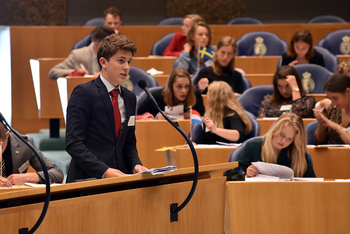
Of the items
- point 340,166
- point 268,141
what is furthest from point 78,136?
point 340,166

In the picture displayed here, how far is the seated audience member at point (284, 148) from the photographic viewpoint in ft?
9.27

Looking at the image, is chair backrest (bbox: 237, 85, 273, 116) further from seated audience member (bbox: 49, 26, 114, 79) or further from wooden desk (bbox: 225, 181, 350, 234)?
wooden desk (bbox: 225, 181, 350, 234)

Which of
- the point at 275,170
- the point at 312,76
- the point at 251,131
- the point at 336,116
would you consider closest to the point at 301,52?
the point at 312,76

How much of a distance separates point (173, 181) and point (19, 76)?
4.76 m

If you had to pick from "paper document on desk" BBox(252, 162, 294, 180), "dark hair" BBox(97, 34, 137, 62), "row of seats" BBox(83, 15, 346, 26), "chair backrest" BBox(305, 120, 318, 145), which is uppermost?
"row of seats" BBox(83, 15, 346, 26)

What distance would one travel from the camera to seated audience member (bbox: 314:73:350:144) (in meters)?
3.38

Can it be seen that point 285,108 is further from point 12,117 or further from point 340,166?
point 12,117

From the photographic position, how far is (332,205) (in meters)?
2.20

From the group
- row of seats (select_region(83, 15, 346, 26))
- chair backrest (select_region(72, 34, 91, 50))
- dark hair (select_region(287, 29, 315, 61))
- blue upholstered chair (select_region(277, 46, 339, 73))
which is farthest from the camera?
row of seats (select_region(83, 15, 346, 26))

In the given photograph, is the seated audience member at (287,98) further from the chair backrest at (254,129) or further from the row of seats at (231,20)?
the row of seats at (231,20)

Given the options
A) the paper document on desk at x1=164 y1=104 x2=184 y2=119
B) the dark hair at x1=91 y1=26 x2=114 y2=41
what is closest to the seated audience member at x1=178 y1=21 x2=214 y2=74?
the dark hair at x1=91 y1=26 x2=114 y2=41

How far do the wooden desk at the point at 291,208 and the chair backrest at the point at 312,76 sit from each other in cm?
291

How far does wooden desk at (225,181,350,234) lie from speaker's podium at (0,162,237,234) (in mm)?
378

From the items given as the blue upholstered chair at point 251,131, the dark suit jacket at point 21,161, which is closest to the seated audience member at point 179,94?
the blue upholstered chair at point 251,131
